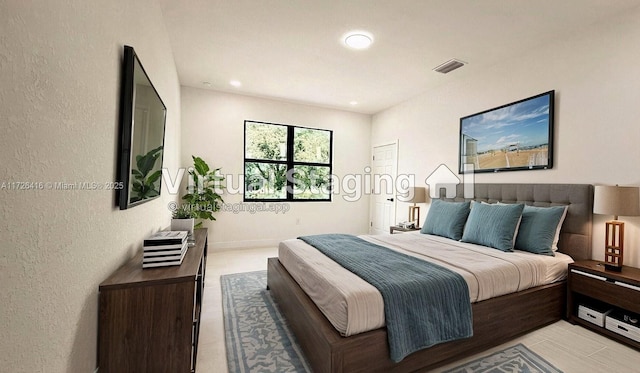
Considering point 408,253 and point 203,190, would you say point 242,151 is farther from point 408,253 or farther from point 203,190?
point 408,253

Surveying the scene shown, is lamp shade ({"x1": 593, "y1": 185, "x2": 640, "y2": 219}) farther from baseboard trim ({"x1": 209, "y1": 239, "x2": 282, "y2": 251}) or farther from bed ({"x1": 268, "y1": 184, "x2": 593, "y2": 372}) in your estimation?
baseboard trim ({"x1": 209, "y1": 239, "x2": 282, "y2": 251})

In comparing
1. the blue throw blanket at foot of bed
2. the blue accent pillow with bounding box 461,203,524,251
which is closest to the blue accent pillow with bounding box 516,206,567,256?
the blue accent pillow with bounding box 461,203,524,251

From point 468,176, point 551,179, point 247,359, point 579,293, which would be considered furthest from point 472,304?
point 468,176

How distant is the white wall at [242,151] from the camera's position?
4.45m

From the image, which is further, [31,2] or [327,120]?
[327,120]

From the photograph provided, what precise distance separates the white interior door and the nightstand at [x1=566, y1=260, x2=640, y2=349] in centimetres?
286

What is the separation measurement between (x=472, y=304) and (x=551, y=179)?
1860 mm

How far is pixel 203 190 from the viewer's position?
14.3ft

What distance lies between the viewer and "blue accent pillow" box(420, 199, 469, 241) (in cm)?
311

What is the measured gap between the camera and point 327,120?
5.36m

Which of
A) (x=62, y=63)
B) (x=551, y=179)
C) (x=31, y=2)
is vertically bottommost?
(x=551, y=179)

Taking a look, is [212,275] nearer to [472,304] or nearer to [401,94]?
[472,304]

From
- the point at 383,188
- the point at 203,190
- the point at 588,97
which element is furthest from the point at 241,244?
the point at 588,97

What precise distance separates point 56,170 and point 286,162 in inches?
164
